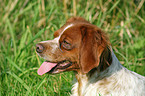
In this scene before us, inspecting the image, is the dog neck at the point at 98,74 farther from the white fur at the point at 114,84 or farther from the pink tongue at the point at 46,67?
the pink tongue at the point at 46,67

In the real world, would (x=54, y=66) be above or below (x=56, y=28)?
below

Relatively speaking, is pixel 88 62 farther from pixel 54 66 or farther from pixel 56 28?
pixel 56 28

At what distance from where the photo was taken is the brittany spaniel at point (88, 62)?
250 cm

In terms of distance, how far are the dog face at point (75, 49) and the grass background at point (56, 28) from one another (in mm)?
596

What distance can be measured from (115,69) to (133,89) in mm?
290

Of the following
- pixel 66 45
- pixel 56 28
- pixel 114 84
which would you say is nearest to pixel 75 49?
pixel 66 45

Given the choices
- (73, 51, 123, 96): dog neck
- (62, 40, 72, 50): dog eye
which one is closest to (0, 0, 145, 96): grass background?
(73, 51, 123, 96): dog neck

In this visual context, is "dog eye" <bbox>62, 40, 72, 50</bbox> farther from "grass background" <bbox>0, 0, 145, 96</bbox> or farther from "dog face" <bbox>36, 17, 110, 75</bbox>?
"grass background" <bbox>0, 0, 145, 96</bbox>

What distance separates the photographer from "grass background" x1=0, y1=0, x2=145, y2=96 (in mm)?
3541

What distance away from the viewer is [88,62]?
2.45 metres

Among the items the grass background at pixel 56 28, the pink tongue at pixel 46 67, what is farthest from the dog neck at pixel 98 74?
the grass background at pixel 56 28

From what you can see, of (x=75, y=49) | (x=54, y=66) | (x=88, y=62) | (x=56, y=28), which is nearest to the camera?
(x=88, y=62)

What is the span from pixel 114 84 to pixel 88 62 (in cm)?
43

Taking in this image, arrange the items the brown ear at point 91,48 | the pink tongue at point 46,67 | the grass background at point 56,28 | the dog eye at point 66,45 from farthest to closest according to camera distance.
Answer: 1. the grass background at point 56,28
2. the pink tongue at point 46,67
3. the dog eye at point 66,45
4. the brown ear at point 91,48
